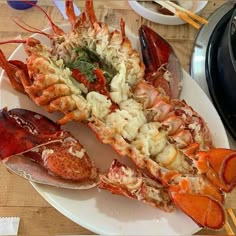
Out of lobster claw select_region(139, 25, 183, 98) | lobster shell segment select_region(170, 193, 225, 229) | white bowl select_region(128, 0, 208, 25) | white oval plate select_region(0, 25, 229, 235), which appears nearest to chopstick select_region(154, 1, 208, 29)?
white bowl select_region(128, 0, 208, 25)

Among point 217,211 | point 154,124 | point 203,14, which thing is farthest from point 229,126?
point 203,14

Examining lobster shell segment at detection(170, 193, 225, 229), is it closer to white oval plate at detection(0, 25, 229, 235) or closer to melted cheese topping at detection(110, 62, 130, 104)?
white oval plate at detection(0, 25, 229, 235)

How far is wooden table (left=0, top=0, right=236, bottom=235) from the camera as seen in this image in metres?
1.07

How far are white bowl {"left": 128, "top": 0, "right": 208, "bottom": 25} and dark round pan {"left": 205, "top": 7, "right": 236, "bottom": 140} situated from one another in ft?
0.65

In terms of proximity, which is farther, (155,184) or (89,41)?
(89,41)

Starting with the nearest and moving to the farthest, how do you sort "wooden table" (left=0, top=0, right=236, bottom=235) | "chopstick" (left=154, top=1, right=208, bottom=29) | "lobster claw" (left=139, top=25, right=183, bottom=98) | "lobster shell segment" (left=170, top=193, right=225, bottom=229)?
"lobster shell segment" (left=170, top=193, right=225, bottom=229)
"wooden table" (left=0, top=0, right=236, bottom=235)
"lobster claw" (left=139, top=25, right=183, bottom=98)
"chopstick" (left=154, top=1, right=208, bottom=29)

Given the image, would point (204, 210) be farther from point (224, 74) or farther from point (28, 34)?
point (28, 34)

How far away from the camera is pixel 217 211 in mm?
932

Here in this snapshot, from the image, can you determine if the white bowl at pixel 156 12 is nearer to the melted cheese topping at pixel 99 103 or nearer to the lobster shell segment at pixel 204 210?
the melted cheese topping at pixel 99 103

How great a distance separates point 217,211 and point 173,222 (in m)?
0.12

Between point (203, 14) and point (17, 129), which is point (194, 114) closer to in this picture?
point (17, 129)

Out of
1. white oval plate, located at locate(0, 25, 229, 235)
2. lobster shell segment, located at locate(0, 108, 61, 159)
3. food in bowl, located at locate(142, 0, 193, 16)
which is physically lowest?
white oval plate, located at locate(0, 25, 229, 235)

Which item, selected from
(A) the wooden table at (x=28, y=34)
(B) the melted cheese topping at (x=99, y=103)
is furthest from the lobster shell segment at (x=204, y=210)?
(B) the melted cheese topping at (x=99, y=103)

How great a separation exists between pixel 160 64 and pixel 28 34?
479 millimetres
